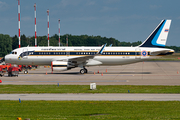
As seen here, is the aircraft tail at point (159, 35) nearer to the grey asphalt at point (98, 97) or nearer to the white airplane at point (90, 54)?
the white airplane at point (90, 54)

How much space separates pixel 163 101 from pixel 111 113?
565 cm

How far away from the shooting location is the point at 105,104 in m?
19.1

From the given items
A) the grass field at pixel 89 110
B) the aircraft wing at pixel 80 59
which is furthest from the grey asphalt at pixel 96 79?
the grass field at pixel 89 110

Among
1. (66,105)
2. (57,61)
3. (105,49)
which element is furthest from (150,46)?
(66,105)

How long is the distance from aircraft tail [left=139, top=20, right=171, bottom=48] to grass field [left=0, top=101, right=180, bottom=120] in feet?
99.2

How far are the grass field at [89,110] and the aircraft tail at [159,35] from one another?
99.2 ft

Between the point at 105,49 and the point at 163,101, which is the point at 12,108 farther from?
the point at 105,49

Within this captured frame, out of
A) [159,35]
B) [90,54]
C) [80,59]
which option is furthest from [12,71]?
[159,35]

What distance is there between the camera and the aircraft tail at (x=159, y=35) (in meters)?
48.5

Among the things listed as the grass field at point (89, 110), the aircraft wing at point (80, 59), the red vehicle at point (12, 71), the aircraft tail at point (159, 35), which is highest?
the aircraft tail at point (159, 35)

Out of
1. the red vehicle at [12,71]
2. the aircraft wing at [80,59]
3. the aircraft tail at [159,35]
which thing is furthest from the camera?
the aircraft tail at [159,35]

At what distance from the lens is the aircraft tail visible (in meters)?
48.5

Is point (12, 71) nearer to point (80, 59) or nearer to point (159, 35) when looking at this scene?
point (80, 59)

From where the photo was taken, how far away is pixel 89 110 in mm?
17203
